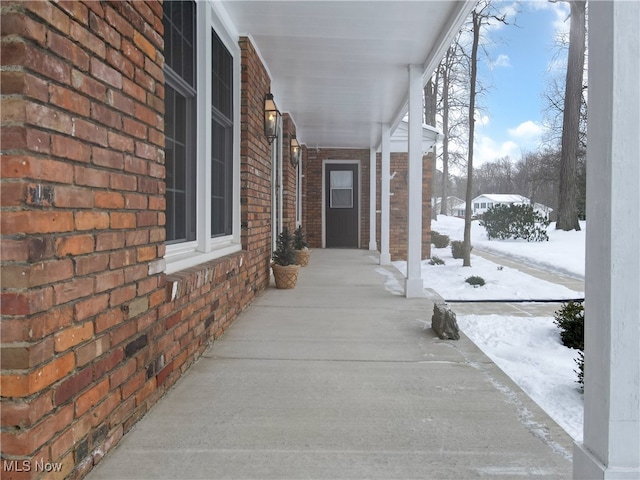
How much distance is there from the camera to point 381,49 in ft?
14.9

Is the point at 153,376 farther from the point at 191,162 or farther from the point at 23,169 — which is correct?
the point at 191,162

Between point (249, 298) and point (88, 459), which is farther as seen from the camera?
point (249, 298)

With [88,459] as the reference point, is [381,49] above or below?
above

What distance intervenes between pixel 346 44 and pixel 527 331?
3.61 metres

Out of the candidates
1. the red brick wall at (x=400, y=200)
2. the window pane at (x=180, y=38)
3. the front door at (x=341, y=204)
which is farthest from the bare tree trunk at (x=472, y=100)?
the window pane at (x=180, y=38)

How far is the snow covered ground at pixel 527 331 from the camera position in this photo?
338 cm

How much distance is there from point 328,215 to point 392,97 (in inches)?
223

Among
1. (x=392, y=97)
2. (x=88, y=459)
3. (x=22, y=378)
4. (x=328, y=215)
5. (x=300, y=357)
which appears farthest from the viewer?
(x=328, y=215)

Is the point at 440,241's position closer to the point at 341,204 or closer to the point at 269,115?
the point at 341,204

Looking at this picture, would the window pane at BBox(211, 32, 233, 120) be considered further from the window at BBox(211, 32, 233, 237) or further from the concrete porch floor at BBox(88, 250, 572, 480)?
the concrete porch floor at BBox(88, 250, 572, 480)

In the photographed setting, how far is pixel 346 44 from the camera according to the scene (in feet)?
14.4

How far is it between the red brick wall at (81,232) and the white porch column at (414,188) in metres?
3.07

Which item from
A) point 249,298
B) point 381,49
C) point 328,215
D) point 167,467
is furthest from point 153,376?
point 328,215

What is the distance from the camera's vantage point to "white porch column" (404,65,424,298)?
4.98 meters
